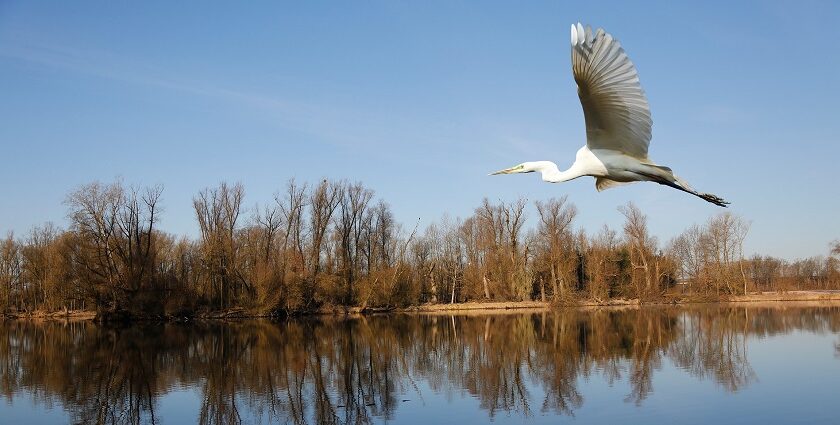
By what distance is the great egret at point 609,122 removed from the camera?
514 cm

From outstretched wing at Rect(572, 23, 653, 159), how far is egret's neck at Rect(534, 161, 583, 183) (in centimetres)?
27

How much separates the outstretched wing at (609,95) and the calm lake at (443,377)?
793 cm

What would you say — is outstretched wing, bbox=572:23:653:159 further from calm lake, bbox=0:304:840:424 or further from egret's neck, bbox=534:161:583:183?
calm lake, bbox=0:304:840:424

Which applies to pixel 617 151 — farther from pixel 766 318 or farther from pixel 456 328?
pixel 766 318

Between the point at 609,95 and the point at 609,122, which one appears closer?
the point at 609,95

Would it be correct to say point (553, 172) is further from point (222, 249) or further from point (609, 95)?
point (222, 249)

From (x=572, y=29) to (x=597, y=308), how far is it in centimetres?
4694

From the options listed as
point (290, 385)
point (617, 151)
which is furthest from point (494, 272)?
point (617, 151)

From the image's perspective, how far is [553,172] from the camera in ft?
20.8

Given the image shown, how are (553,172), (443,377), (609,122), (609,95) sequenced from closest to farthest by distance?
1. (609,95)
2. (609,122)
3. (553,172)
4. (443,377)

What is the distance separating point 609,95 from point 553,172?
1063 mm

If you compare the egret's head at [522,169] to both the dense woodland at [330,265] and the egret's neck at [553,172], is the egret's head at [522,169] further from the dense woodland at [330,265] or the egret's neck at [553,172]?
the dense woodland at [330,265]

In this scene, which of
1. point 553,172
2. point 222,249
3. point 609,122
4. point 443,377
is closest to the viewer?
point 609,122

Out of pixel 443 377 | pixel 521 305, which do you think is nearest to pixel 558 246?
pixel 521 305
